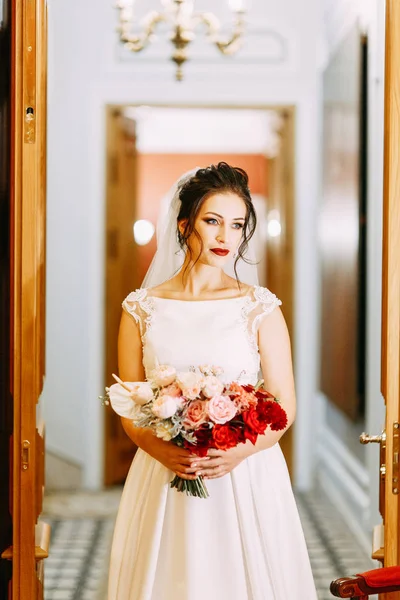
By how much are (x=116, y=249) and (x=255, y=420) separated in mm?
3887

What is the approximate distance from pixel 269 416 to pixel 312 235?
391 cm

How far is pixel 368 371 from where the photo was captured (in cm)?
404

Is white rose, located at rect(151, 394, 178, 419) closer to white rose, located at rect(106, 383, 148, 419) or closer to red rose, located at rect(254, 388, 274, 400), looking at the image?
white rose, located at rect(106, 383, 148, 419)

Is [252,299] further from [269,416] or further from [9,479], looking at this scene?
[9,479]

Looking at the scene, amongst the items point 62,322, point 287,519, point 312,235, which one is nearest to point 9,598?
point 287,519

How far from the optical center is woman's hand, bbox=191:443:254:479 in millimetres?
2031

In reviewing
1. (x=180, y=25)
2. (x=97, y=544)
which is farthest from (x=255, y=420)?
(x=97, y=544)

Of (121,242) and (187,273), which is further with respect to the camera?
(121,242)

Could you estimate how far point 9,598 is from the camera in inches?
89.2

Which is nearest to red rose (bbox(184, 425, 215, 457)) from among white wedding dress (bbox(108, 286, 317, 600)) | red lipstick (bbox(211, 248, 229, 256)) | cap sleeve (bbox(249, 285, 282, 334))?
white wedding dress (bbox(108, 286, 317, 600))

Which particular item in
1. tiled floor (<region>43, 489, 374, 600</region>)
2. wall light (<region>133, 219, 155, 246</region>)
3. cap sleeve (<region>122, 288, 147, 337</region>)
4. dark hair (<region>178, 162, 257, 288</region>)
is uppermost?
wall light (<region>133, 219, 155, 246</region>)

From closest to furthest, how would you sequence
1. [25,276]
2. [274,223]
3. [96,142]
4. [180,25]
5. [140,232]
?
[25,276] → [180,25] → [96,142] → [274,223] → [140,232]

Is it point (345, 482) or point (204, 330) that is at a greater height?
point (204, 330)

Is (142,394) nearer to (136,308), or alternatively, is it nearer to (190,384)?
(190,384)
